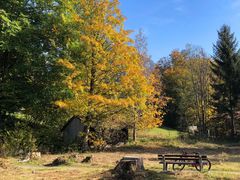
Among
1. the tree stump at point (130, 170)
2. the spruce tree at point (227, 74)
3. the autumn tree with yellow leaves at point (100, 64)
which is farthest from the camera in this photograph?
the spruce tree at point (227, 74)

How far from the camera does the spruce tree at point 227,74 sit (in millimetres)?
39688

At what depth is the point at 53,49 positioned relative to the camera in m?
19.6

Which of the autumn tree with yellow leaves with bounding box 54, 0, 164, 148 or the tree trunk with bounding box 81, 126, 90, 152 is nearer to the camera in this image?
the autumn tree with yellow leaves with bounding box 54, 0, 164, 148

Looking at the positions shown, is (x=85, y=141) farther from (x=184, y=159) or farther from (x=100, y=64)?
Answer: (x=184, y=159)

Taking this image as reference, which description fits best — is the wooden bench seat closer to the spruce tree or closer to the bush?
the bush

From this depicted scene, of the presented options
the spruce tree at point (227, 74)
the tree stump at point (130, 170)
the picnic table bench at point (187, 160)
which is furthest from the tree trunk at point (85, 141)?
the spruce tree at point (227, 74)

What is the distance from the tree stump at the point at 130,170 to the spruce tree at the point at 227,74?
3083 centimetres

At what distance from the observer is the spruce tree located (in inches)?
1563

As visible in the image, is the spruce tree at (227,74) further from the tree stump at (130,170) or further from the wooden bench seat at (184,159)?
the tree stump at (130,170)

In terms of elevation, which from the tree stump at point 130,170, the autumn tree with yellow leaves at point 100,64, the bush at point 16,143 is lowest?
the tree stump at point 130,170

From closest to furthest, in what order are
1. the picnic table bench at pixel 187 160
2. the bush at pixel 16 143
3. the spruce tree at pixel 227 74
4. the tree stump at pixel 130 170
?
the tree stump at pixel 130 170
the picnic table bench at pixel 187 160
the bush at pixel 16 143
the spruce tree at pixel 227 74

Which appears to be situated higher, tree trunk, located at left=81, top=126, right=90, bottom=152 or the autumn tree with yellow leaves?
the autumn tree with yellow leaves

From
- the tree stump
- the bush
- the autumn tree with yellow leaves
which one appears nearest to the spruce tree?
the autumn tree with yellow leaves

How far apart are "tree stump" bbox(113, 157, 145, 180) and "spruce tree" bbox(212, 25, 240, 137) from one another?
30827mm
